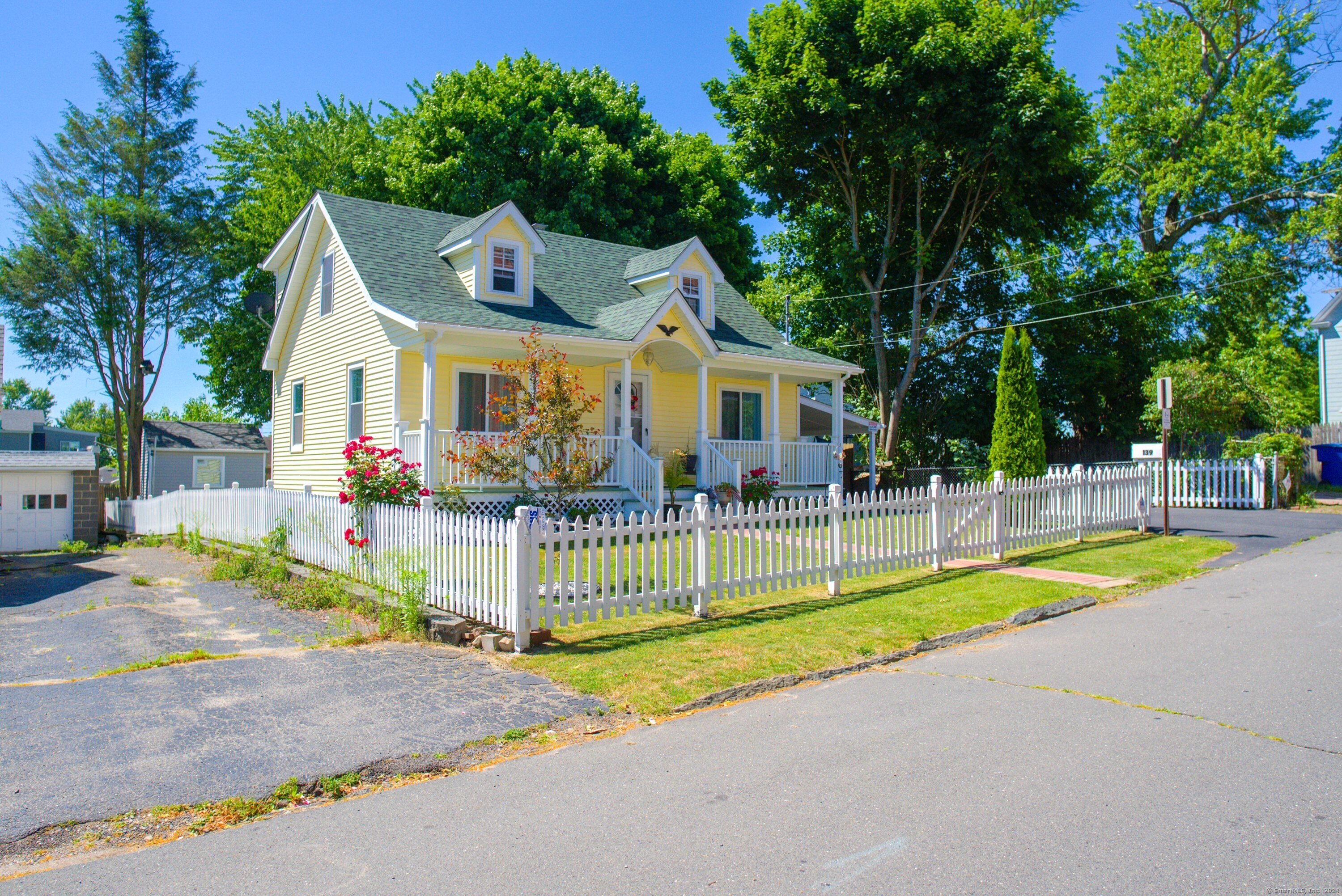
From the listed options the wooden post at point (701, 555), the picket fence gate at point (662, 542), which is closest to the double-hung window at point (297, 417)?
the picket fence gate at point (662, 542)

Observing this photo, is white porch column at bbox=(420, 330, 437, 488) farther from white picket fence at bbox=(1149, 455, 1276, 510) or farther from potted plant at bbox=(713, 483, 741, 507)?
white picket fence at bbox=(1149, 455, 1276, 510)

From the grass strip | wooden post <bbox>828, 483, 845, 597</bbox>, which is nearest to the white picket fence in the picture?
wooden post <bbox>828, 483, 845, 597</bbox>

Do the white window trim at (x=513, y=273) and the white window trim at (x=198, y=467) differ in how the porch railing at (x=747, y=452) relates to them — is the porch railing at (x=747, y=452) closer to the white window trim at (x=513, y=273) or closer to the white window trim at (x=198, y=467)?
the white window trim at (x=513, y=273)

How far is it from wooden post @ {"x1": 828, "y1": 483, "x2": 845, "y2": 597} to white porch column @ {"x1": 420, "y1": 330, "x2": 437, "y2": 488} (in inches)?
309

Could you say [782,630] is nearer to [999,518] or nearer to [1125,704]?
[1125,704]

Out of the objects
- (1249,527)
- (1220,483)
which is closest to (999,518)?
(1249,527)

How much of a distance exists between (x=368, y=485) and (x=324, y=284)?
11.1 meters

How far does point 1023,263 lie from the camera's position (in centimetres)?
3238

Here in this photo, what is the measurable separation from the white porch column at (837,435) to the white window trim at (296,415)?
13483 mm

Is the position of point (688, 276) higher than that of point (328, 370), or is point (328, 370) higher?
point (688, 276)

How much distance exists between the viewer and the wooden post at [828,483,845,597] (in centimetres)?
1059

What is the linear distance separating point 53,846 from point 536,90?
112 ft

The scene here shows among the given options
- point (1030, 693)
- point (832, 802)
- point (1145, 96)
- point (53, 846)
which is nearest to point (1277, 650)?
point (1030, 693)

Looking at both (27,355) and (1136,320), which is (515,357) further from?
(27,355)
